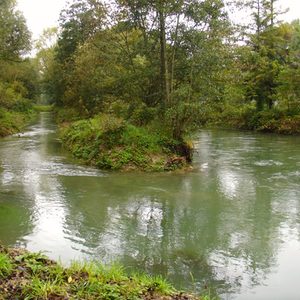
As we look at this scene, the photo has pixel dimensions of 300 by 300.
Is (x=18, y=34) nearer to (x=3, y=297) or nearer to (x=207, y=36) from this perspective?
(x=207, y=36)

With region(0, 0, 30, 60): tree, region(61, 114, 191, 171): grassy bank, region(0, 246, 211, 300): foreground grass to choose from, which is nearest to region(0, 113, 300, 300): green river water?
region(61, 114, 191, 171): grassy bank

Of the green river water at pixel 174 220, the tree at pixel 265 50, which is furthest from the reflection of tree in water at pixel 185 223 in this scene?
the tree at pixel 265 50

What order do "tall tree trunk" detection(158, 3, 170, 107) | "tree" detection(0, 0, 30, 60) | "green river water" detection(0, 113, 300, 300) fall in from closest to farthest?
"green river water" detection(0, 113, 300, 300) < "tall tree trunk" detection(158, 3, 170, 107) < "tree" detection(0, 0, 30, 60)

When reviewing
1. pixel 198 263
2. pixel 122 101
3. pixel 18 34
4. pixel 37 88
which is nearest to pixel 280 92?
pixel 122 101

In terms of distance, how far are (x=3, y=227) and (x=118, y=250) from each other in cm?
268

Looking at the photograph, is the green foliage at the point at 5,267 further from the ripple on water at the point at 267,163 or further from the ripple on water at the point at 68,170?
the ripple on water at the point at 267,163

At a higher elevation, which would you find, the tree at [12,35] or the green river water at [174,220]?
the tree at [12,35]

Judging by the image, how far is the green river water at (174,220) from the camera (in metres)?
6.50

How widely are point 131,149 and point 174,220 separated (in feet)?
20.6

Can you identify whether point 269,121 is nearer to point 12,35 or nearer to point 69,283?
point 12,35

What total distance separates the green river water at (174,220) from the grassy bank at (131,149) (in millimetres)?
653

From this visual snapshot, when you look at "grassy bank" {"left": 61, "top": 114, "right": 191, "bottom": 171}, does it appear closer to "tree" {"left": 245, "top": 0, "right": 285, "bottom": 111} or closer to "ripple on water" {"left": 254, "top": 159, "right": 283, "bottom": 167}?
"ripple on water" {"left": 254, "top": 159, "right": 283, "bottom": 167}

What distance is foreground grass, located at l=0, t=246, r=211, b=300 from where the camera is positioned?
447 centimetres

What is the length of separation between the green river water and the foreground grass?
1.08 meters
